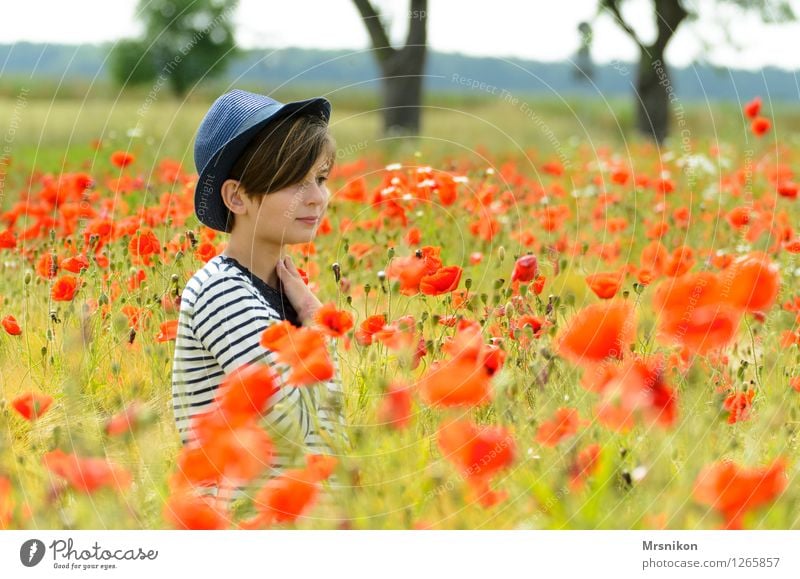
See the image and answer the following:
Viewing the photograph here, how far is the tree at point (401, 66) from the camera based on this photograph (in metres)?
5.36

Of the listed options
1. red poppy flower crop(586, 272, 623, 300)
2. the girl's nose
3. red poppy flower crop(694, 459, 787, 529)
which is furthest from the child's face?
red poppy flower crop(694, 459, 787, 529)

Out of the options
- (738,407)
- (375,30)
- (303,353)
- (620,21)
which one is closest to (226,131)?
(303,353)

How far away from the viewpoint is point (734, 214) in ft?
9.06

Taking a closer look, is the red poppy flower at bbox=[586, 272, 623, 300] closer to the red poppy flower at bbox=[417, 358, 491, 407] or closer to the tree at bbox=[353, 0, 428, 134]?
the red poppy flower at bbox=[417, 358, 491, 407]

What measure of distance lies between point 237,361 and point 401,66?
5.03m

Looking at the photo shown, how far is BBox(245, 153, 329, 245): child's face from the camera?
1939 mm

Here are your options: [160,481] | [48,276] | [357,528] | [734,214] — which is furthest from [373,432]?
[734,214]

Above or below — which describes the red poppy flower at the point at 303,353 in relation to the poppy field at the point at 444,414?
above

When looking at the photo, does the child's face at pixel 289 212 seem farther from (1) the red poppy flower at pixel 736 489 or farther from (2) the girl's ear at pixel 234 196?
(1) the red poppy flower at pixel 736 489

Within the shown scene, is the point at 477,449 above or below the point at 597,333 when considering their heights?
below

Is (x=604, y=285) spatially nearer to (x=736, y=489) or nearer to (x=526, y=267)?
(x=526, y=267)

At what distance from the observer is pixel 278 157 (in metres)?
1.92

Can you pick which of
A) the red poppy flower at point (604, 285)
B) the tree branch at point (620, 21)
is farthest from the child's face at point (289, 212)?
the tree branch at point (620, 21)
